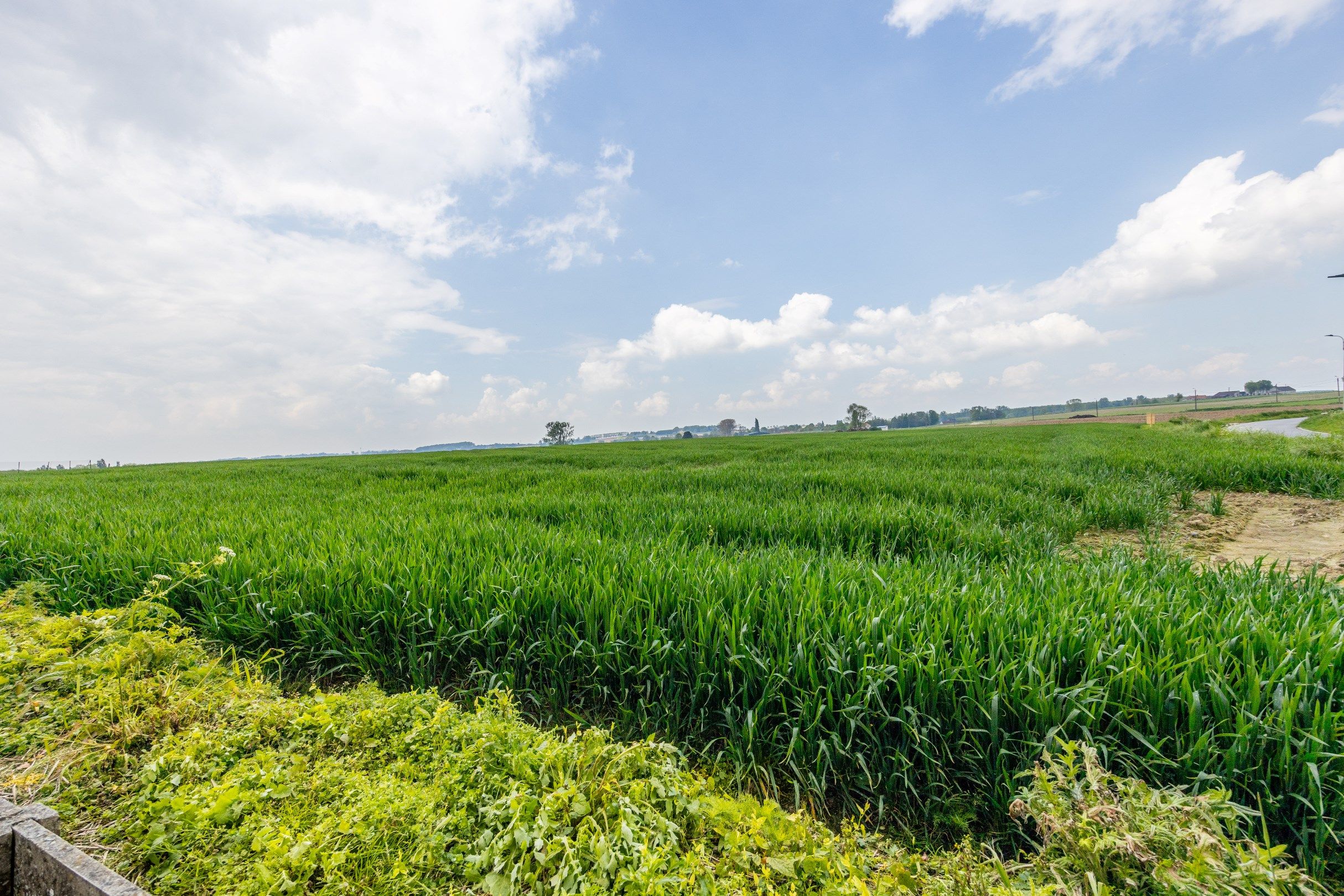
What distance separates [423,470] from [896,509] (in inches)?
423

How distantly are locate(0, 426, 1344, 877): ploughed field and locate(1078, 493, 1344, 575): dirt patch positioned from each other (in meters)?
0.89

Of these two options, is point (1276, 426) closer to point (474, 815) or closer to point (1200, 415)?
point (1200, 415)

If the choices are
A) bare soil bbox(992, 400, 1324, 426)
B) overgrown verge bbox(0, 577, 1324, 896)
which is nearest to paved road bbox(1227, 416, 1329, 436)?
bare soil bbox(992, 400, 1324, 426)

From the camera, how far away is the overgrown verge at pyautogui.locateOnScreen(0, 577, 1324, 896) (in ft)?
4.26

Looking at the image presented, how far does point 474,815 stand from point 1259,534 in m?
7.75

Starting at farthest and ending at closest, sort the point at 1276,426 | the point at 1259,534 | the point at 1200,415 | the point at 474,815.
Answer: the point at 1200,415, the point at 1276,426, the point at 1259,534, the point at 474,815

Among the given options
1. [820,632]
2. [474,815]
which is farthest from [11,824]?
[820,632]

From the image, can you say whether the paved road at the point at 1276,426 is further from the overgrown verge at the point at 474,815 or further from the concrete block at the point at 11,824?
the concrete block at the point at 11,824

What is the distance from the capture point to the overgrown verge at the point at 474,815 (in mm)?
1300

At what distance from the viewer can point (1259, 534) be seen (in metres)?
5.35

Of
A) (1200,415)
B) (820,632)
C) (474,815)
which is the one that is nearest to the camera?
(474,815)

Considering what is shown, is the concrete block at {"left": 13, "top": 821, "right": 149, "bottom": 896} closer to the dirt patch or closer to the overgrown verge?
the overgrown verge

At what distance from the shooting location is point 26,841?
1417 millimetres

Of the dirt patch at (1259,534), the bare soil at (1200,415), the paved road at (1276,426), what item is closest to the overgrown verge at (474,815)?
the dirt patch at (1259,534)
